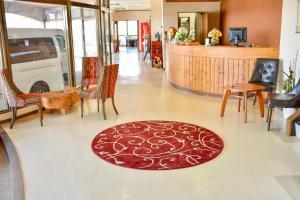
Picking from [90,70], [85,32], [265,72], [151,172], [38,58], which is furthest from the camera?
[85,32]

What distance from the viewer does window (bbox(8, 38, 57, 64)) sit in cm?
565

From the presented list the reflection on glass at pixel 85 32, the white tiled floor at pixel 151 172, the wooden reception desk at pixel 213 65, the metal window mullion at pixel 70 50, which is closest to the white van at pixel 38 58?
the metal window mullion at pixel 70 50

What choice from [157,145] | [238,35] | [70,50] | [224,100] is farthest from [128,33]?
[157,145]

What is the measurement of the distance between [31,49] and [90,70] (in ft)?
4.65

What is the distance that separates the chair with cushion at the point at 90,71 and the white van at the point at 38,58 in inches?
19.4

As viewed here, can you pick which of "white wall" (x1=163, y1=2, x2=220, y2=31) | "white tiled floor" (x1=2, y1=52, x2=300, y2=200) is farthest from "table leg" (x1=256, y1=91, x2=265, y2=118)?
"white wall" (x1=163, y1=2, x2=220, y2=31)

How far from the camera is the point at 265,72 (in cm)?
602

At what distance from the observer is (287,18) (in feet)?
18.8

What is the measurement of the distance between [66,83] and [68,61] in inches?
20.9


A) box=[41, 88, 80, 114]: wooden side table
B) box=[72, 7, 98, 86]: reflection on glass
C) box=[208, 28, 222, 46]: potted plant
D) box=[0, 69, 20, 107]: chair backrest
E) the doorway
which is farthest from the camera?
the doorway

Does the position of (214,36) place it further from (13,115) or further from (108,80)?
(13,115)

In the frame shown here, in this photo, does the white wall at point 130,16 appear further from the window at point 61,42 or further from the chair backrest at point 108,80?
the chair backrest at point 108,80

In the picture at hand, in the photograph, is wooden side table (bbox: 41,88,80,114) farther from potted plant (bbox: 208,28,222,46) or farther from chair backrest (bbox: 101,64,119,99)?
potted plant (bbox: 208,28,222,46)

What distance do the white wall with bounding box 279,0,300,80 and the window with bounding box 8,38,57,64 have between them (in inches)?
185
